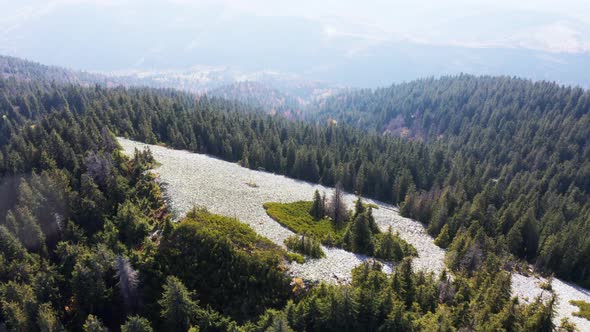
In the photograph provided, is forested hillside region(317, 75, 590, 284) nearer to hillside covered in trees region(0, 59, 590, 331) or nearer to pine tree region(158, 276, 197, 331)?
hillside covered in trees region(0, 59, 590, 331)

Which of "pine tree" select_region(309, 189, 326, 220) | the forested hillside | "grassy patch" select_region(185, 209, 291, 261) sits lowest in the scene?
the forested hillside

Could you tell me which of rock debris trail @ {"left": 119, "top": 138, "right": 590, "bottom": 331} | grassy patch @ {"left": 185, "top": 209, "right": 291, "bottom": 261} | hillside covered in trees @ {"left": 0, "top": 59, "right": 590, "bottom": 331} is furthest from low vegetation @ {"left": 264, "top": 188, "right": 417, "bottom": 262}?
hillside covered in trees @ {"left": 0, "top": 59, "right": 590, "bottom": 331}

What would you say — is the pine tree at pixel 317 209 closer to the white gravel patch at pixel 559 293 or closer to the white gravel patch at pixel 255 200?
the white gravel patch at pixel 255 200

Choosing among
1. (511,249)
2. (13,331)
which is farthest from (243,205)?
(511,249)

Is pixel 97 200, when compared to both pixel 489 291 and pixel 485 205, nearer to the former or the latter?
pixel 489 291

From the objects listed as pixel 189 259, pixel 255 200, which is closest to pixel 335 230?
pixel 255 200

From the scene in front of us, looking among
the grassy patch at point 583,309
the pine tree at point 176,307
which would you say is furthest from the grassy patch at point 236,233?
the grassy patch at point 583,309
